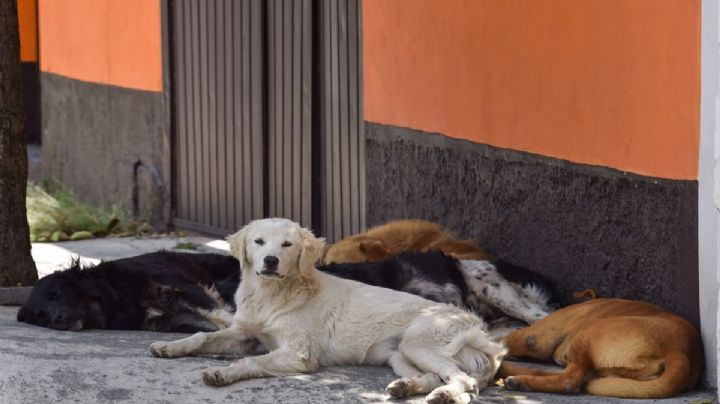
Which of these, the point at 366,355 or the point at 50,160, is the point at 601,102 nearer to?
the point at 366,355

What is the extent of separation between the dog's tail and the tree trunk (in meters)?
4.01

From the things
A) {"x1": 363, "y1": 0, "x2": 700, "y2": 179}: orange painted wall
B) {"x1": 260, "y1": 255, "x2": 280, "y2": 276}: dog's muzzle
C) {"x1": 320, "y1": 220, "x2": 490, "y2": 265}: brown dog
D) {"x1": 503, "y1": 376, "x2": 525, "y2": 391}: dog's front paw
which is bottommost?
{"x1": 503, "y1": 376, "x2": 525, "y2": 391}: dog's front paw

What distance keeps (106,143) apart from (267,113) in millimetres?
3965

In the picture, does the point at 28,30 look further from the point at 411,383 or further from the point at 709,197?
the point at 709,197

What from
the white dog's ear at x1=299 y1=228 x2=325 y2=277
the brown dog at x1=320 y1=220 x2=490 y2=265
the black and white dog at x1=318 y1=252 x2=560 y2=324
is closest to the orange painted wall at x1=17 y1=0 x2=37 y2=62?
the brown dog at x1=320 y1=220 x2=490 y2=265

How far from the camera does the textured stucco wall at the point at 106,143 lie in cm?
1352

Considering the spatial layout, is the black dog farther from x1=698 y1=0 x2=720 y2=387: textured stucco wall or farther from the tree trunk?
x1=698 y1=0 x2=720 y2=387: textured stucco wall

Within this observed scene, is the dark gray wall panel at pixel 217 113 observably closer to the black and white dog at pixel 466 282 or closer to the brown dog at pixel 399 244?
the brown dog at pixel 399 244

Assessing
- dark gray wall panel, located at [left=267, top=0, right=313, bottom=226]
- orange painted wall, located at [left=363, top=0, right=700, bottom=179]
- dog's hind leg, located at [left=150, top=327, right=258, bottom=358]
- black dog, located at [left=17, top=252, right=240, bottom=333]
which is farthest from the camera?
dark gray wall panel, located at [left=267, top=0, right=313, bottom=226]

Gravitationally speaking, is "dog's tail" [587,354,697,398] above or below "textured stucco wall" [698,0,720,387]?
below

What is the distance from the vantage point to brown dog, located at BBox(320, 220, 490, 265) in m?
8.13

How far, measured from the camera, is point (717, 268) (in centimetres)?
592

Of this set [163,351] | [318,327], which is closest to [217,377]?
[163,351]

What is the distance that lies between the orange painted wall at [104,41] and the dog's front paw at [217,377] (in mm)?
7660
